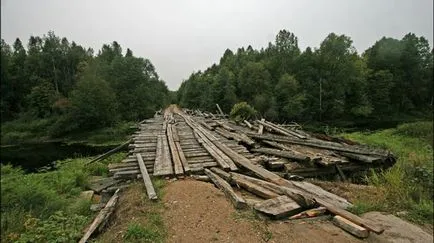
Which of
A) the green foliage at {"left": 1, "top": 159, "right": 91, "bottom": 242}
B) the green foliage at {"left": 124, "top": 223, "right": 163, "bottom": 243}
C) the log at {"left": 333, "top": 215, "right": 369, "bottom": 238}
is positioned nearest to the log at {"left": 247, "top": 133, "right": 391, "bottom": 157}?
the log at {"left": 333, "top": 215, "right": 369, "bottom": 238}

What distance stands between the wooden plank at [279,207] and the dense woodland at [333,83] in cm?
3242

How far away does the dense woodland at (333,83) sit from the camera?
39381 mm

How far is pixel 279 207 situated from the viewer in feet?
14.2

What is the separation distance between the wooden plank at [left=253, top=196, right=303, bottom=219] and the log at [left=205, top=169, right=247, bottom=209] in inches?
9.3

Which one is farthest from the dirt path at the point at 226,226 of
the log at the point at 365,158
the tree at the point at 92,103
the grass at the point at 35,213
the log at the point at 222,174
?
the tree at the point at 92,103

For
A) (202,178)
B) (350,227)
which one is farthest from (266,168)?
(350,227)

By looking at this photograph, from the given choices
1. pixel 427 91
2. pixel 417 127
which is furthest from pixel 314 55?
pixel 417 127

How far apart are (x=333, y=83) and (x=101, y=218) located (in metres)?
41.2

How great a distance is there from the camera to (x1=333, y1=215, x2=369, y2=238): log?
12.3 ft

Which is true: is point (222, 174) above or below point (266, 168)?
above

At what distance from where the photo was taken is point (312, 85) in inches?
1609

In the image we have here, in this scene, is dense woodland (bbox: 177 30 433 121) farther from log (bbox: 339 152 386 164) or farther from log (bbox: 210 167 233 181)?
log (bbox: 210 167 233 181)

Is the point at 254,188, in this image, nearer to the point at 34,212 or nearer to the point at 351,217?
the point at 351,217

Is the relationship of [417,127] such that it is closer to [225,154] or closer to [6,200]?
[225,154]
